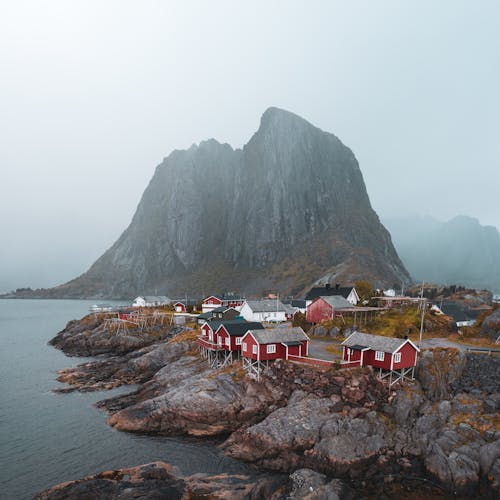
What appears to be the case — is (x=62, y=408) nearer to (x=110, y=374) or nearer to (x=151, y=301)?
(x=110, y=374)

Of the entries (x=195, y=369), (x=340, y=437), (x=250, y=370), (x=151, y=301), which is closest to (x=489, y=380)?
(x=340, y=437)

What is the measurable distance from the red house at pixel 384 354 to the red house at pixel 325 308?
65.5ft

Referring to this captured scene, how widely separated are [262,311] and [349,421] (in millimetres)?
41393

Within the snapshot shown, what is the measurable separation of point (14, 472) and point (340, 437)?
2721cm

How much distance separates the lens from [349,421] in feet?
96.2

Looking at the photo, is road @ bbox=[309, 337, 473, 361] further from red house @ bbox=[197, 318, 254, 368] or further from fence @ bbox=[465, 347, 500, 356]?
red house @ bbox=[197, 318, 254, 368]

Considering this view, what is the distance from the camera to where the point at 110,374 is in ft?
173

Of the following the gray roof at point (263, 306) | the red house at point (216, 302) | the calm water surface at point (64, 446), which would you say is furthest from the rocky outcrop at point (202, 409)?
the red house at point (216, 302)

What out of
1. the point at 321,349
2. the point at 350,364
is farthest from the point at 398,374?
the point at 321,349

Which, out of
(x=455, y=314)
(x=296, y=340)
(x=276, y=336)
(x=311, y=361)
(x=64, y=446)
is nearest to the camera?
(x=64, y=446)

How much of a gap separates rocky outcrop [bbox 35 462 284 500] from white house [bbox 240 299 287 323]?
145ft

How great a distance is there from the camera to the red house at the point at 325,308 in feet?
191

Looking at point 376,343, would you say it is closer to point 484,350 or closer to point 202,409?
point 484,350

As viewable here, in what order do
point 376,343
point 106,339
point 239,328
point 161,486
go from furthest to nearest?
1. point 106,339
2. point 239,328
3. point 376,343
4. point 161,486
